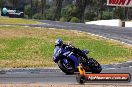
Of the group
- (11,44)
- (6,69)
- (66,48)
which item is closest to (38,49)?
(11,44)

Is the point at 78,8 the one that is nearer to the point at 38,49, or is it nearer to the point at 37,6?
the point at 37,6

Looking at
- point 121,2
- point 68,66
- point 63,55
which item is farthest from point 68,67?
point 121,2

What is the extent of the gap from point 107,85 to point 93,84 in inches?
17.3

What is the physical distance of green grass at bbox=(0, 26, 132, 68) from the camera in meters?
20.4

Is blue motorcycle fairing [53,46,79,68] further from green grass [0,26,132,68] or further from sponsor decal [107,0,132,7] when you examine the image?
green grass [0,26,132,68]

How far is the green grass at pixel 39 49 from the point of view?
66.8ft

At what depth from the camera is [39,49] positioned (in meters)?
24.2

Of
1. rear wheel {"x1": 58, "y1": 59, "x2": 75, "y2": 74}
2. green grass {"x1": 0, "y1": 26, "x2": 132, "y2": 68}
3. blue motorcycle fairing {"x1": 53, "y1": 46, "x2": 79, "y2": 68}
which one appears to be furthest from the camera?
green grass {"x1": 0, "y1": 26, "x2": 132, "y2": 68}

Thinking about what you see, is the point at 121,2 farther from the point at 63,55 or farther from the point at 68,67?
the point at 68,67

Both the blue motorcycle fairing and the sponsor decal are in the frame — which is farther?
the blue motorcycle fairing

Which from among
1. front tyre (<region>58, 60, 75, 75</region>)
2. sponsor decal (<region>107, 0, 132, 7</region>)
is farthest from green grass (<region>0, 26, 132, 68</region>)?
sponsor decal (<region>107, 0, 132, 7</region>)

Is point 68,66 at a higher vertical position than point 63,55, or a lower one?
lower

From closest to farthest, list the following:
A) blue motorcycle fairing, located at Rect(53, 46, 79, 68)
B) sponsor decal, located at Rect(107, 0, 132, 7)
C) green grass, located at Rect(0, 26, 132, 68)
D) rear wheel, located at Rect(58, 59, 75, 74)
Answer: sponsor decal, located at Rect(107, 0, 132, 7) < blue motorcycle fairing, located at Rect(53, 46, 79, 68) < rear wheel, located at Rect(58, 59, 75, 74) < green grass, located at Rect(0, 26, 132, 68)

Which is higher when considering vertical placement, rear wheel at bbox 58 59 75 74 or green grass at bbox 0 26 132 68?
rear wheel at bbox 58 59 75 74
